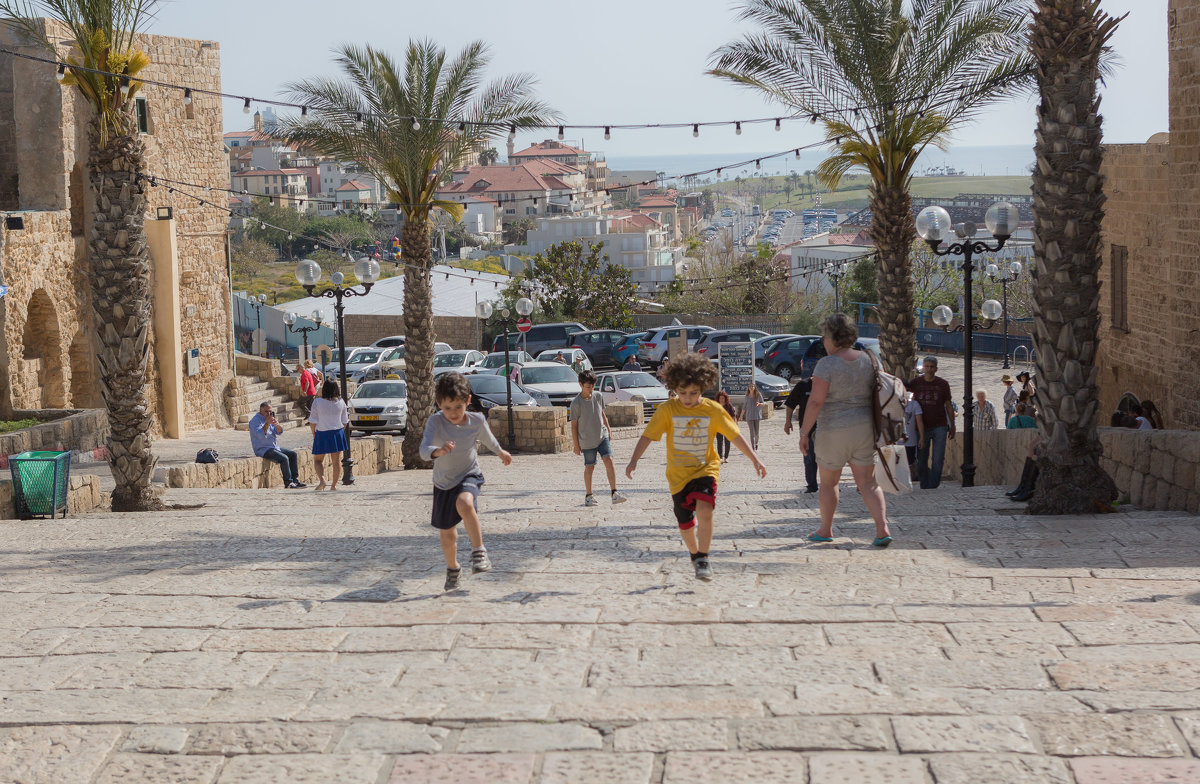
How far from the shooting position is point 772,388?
3253 centimetres

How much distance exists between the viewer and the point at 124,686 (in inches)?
226

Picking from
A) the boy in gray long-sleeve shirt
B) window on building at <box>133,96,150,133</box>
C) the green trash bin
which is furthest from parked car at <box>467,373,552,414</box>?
the boy in gray long-sleeve shirt

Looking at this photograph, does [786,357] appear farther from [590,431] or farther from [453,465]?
[453,465]

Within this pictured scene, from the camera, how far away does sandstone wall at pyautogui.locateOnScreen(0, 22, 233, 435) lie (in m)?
22.4

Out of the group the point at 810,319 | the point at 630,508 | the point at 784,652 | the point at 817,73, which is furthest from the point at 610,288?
the point at 784,652

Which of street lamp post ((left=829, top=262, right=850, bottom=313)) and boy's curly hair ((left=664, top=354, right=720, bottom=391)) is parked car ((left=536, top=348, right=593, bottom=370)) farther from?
boy's curly hair ((left=664, top=354, right=720, bottom=391))

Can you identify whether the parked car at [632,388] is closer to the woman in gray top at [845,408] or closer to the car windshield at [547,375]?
the car windshield at [547,375]

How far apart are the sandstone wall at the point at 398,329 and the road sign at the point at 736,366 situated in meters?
21.9

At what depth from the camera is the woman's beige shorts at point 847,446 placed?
8250mm

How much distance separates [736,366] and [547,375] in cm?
489

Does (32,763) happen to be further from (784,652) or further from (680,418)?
(680,418)

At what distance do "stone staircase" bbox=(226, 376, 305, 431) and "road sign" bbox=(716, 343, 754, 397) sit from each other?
392 inches

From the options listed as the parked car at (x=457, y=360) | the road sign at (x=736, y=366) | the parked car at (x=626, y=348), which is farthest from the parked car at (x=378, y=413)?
the parked car at (x=626, y=348)

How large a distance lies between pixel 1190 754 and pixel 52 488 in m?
11.3
